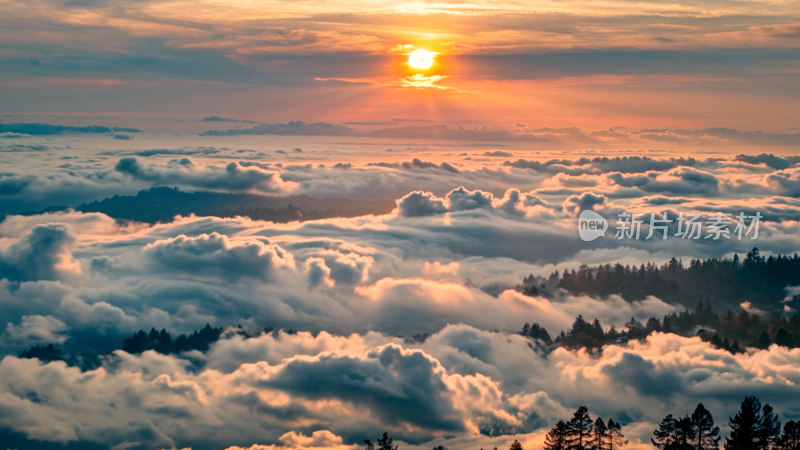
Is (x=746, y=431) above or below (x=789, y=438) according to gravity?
above

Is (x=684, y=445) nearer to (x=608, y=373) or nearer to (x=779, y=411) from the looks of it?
(x=779, y=411)

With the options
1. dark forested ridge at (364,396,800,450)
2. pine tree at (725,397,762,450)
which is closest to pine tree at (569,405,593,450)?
dark forested ridge at (364,396,800,450)

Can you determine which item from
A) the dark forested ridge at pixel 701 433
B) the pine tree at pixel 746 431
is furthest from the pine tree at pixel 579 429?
the pine tree at pixel 746 431

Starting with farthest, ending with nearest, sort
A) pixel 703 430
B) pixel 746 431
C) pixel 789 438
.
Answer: pixel 703 430
pixel 746 431
pixel 789 438

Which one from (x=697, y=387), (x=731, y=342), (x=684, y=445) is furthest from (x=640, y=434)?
(x=684, y=445)

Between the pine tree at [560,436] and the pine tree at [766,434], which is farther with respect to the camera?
the pine tree at [560,436]

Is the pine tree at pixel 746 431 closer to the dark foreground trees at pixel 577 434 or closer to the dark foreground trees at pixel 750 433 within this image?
the dark foreground trees at pixel 750 433

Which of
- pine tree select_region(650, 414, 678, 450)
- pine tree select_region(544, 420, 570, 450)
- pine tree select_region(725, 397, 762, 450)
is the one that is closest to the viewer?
pine tree select_region(725, 397, 762, 450)

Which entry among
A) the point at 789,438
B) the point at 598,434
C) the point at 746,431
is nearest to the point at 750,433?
the point at 746,431

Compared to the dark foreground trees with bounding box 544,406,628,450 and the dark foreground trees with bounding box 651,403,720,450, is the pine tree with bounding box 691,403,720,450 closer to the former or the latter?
the dark foreground trees with bounding box 651,403,720,450

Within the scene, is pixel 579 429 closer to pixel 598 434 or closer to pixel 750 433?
pixel 598 434

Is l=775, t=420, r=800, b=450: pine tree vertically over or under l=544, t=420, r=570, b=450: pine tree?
over
